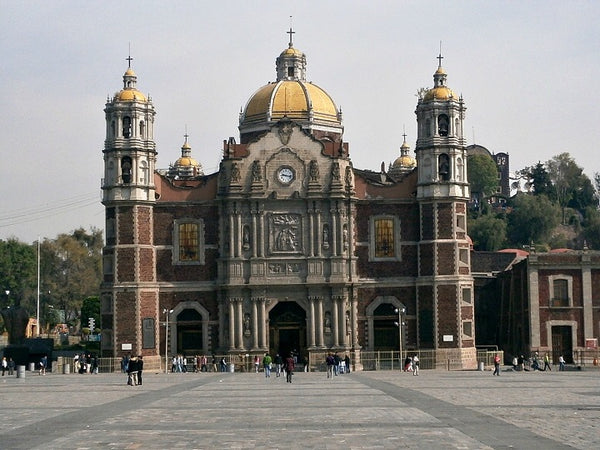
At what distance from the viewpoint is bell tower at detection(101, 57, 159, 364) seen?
272 ft

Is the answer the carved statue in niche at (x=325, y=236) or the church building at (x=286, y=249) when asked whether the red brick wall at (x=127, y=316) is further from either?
the carved statue in niche at (x=325, y=236)

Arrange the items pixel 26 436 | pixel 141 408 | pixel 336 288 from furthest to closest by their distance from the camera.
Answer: pixel 336 288
pixel 141 408
pixel 26 436

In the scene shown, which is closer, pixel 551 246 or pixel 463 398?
pixel 463 398

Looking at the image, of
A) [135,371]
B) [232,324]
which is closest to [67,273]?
[232,324]

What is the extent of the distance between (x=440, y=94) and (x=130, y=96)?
2099 centimetres

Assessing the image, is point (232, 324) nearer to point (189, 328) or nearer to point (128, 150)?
point (189, 328)

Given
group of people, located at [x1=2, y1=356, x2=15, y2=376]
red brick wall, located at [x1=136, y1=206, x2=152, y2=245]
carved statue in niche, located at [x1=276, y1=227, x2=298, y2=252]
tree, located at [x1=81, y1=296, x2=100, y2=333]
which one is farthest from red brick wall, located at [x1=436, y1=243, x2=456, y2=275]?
tree, located at [x1=81, y1=296, x2=100, y2=333]

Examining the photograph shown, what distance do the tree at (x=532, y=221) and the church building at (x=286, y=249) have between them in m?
73.3

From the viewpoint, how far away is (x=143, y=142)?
85625 mm

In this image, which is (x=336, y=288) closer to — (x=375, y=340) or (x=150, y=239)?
(x=375, y=340)

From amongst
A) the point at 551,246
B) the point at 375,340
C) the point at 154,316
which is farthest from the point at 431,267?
the point at 551,246

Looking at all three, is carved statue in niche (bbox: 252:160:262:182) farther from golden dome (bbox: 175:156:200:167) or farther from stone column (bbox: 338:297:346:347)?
golden dome (bbox: 175:156:200:167)

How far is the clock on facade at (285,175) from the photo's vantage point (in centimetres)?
8450

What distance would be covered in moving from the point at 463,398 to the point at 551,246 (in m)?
117
